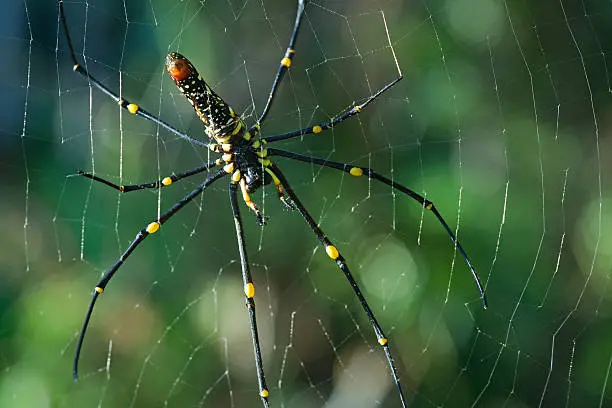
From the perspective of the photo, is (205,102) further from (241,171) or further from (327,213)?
(327,213)

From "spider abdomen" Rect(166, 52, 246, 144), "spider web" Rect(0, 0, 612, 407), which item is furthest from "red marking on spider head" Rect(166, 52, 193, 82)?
"spider web" Rect(0, 0, 612, 407)

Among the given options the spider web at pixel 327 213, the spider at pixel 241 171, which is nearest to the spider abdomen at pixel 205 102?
the spider at pixel 241 171

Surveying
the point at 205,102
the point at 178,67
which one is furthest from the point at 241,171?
the point at 178,67

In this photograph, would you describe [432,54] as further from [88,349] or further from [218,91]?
[88,349]

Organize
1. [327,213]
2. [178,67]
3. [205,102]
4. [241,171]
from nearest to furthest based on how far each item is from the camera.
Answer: [178,67] < [205,102] < [241,171] < [327,213]

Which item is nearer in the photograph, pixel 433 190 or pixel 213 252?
pixel 433 190

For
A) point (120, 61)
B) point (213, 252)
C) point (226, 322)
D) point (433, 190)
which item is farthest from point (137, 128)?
→ point (433, 190)

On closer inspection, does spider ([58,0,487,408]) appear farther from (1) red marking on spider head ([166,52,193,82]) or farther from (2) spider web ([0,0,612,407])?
(2) spider web ([0,0,612,407])

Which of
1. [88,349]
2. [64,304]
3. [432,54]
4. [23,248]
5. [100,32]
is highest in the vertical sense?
[100,32]
